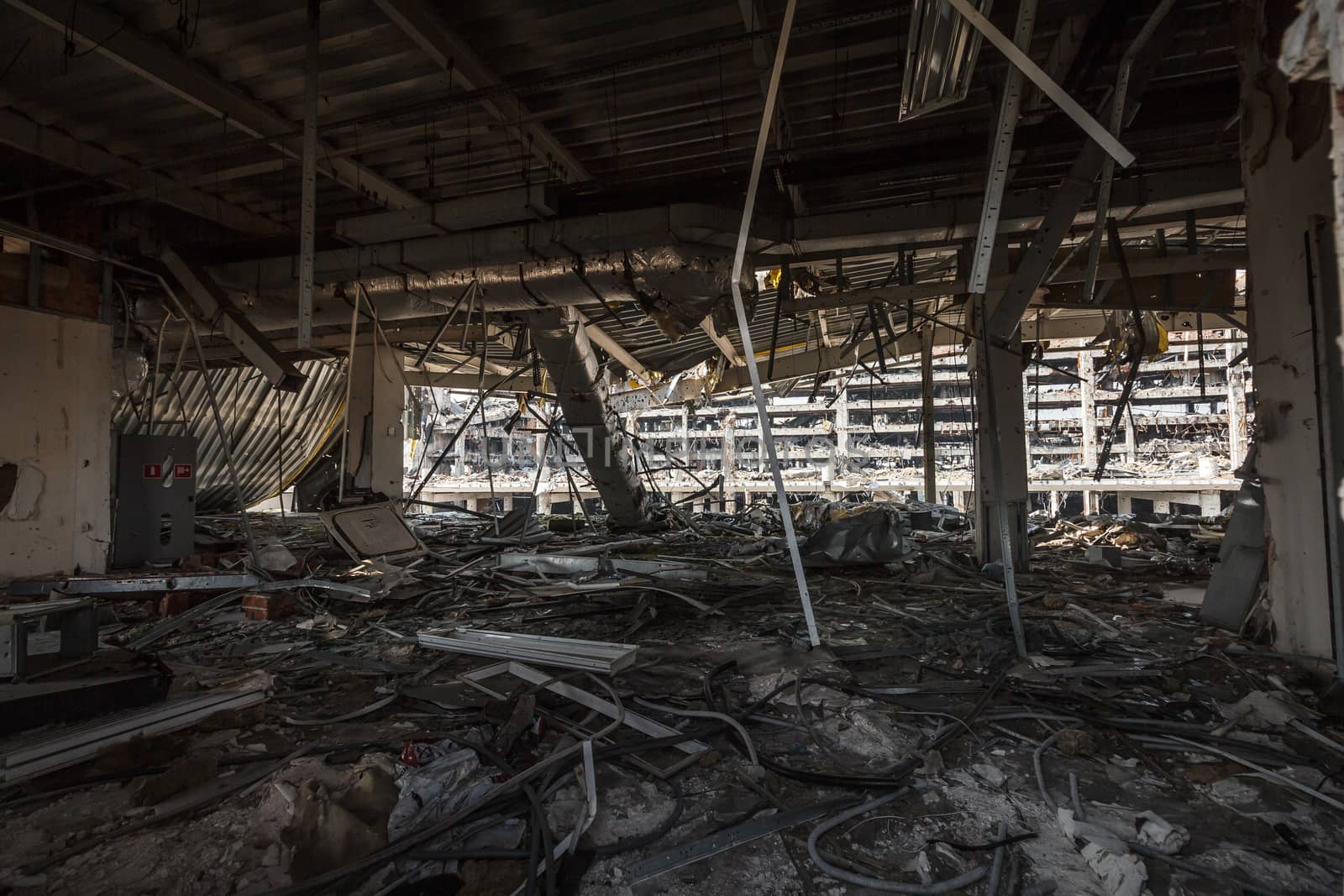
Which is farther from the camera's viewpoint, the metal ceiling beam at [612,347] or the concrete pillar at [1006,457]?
the metal ceiling beam at [612,347]

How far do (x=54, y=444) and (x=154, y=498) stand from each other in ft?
3.25

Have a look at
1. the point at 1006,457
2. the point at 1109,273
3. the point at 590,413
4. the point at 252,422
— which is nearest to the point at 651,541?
the point at 590,413

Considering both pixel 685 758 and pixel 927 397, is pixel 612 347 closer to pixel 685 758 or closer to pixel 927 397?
pixel 927 397

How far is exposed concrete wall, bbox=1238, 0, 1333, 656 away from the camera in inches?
109

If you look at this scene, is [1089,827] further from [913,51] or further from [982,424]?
[982,424]

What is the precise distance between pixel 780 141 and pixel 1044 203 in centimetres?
192

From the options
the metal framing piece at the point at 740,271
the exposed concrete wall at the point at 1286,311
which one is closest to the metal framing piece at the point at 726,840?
the metal framing piece at the point at 740,271

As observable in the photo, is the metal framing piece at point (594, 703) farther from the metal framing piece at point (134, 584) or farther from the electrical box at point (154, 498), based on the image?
the electrical box at point (154, 498)

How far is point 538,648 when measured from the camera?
317 cm

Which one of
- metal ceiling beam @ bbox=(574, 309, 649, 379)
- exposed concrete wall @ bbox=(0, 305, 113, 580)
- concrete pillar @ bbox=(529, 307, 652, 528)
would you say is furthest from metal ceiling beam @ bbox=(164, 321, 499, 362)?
exposed concrete wall @ bbox=(0, 305, 113, 580)

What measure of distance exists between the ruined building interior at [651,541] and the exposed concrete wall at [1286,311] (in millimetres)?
21

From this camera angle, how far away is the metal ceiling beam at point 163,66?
3.01m

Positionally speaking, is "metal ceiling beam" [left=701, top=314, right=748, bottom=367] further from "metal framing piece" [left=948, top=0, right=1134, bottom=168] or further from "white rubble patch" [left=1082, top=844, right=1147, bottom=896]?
"white rubble patch" [left=1082, top=844, right=1147, bottom=896]

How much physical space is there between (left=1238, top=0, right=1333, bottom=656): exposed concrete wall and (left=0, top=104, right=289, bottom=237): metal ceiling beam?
6.64 m
